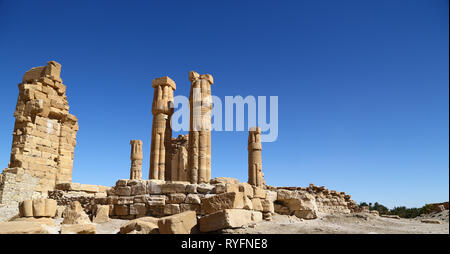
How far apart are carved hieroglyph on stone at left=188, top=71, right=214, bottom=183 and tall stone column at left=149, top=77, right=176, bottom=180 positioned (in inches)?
86.0

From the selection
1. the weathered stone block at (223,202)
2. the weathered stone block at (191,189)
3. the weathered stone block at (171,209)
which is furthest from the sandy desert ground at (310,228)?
the weathered stone block at (191,189)

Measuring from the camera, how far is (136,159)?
987 inches

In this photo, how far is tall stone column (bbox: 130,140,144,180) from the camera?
24.8 metres

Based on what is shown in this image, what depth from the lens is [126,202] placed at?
33.4 feet

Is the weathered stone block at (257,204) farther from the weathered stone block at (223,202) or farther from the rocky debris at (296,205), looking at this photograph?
the rocky debris at (296,205)

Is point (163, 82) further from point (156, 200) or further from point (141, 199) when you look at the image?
point (156, 200)

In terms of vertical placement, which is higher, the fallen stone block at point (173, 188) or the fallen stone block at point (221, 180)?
the fallen stone block at point (221, 180)

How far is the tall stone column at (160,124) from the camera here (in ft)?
63.5

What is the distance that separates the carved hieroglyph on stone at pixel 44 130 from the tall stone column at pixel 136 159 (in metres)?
8.02

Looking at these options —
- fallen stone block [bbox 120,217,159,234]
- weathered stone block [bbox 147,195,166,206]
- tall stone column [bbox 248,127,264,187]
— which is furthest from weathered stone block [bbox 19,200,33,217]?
tall stone column [bbox 248,127,264,187]

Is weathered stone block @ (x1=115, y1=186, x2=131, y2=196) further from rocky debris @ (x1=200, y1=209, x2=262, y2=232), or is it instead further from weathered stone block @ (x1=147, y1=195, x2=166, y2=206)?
rocky debris @ (x1=200, y1=209, x2=262, y2=232)

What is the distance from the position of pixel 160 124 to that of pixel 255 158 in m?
7.29
